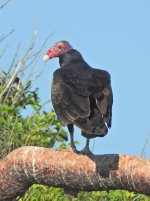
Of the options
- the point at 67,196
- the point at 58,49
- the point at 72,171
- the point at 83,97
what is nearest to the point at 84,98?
the point at 83,97

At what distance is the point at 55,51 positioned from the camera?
34.0 feet

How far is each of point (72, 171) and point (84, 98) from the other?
755 mm

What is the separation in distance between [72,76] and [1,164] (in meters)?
1.12

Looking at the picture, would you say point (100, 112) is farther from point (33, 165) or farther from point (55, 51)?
point (55, 51)

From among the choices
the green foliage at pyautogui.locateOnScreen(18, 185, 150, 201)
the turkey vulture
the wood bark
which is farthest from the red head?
the wood bark

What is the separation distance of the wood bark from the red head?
2119mm

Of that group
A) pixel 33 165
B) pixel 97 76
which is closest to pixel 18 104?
pixel 97 76

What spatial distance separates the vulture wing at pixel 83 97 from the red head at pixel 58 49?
1.00 meters

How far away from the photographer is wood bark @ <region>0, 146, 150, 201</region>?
7.81 m

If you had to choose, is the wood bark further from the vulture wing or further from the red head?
the red head

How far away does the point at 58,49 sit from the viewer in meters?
10.3

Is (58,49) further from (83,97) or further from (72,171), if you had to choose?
(72,171)

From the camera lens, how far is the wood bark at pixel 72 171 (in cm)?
781

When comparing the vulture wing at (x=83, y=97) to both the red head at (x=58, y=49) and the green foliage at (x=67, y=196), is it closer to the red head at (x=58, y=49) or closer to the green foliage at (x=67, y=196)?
the red head at (x=58, y=49)
